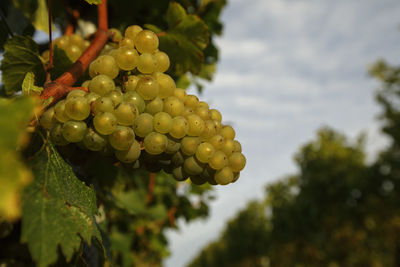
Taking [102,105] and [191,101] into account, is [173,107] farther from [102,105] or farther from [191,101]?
[102,105]

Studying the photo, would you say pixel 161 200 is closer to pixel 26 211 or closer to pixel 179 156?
pixel 179 156

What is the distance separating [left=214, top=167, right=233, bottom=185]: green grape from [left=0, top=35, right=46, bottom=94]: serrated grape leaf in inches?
34.5

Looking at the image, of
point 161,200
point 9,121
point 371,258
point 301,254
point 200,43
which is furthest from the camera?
point 301,254

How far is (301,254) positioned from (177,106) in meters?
21.9

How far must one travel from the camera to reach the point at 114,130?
934 millimetres

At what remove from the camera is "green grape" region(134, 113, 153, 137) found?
0.99m

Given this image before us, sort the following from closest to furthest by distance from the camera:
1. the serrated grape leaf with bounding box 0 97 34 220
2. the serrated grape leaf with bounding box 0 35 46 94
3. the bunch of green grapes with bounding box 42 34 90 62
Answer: the serrated grape leaf with bounding box 0 97 34 220
the serrated grape leaf with bounding box 0 35 46 94
the bunch of green grapes with bounding box 42 34 90 62

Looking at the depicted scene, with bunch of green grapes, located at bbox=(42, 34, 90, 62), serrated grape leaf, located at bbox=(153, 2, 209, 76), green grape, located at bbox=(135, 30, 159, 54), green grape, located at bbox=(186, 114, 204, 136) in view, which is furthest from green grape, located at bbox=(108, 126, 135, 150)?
serrated grape leaf, located at bbox=(153, 2, 209, 76)

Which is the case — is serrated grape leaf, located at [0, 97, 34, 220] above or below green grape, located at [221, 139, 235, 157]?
below

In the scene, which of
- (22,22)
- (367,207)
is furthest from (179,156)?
(367,207)

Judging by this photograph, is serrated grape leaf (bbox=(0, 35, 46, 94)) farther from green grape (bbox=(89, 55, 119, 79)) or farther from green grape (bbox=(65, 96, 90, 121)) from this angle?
green grape (bbox=(65, 96, 90, 121))

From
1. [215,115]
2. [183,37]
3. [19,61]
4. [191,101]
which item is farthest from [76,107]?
[183,37]

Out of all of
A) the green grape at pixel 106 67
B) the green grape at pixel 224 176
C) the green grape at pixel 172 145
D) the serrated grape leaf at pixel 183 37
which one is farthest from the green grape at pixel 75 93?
the serrated grape leaf at pixel 183 37

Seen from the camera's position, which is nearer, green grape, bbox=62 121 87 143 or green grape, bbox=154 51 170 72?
green grape, bbox=62 121 87 143
